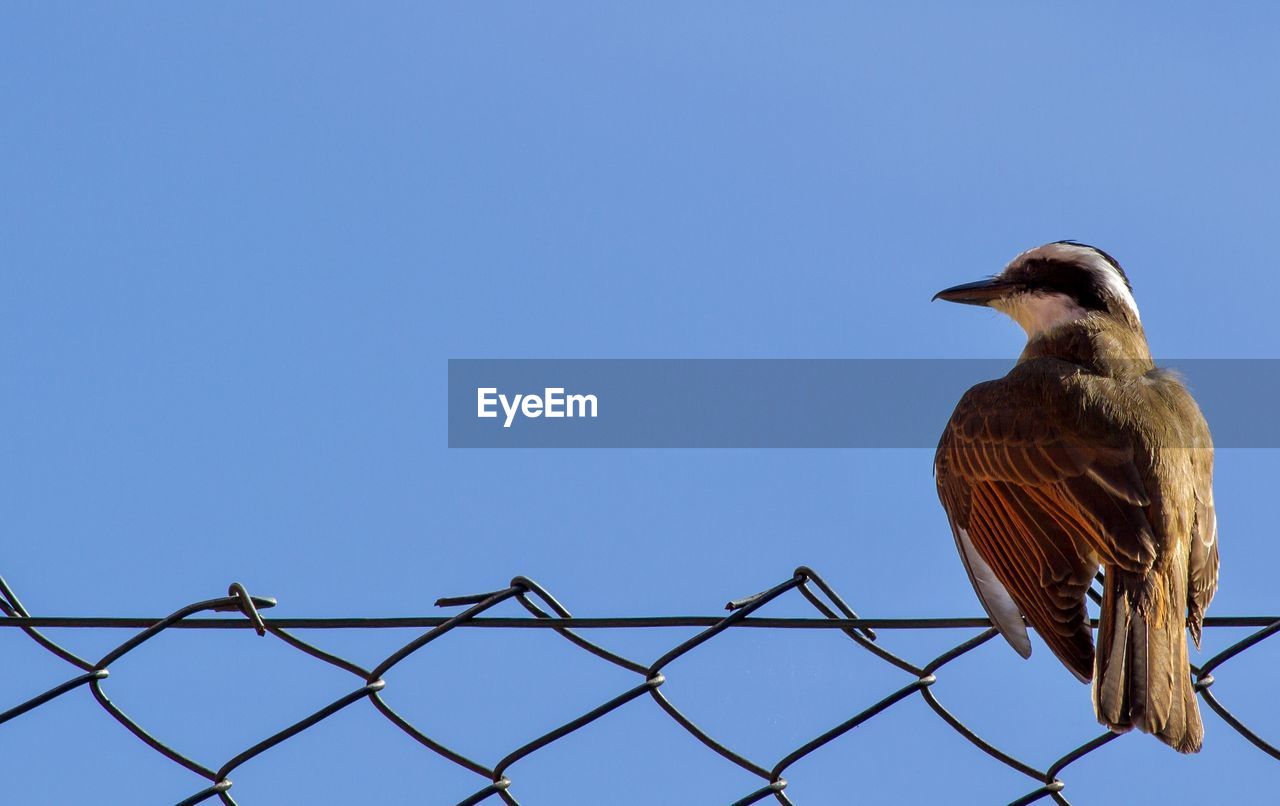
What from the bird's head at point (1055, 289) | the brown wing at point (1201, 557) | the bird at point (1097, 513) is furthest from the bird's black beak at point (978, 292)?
the brown wing at point (1201, 557)

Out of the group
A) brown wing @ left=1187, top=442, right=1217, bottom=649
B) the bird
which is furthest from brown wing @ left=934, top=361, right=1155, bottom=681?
brown wing @ left=1187, top=442, right=1217, bottom=649

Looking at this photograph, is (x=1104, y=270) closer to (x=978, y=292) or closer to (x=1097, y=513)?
(x=978, y=292)

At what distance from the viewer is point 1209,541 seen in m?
4.40

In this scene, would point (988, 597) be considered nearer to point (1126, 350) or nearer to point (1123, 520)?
point (1123, 520)

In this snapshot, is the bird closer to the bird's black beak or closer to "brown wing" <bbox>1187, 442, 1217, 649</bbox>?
"brown wing" <bbox>1187, 442, 1217, 649</bbox>

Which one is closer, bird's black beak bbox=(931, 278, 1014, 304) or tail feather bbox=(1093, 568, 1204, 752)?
tail feather bbox=(1093, 568, 1204, 752)

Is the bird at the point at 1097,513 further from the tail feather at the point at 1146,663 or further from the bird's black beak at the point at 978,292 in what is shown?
the bird's black beak at the point at 978,292

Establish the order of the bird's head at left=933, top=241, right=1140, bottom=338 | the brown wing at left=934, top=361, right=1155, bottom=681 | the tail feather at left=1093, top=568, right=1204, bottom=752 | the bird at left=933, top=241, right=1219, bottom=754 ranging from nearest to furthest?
1. the tail feather at left=1093, top=568, right=1204, bottom=752
2. the bird at left=933, top=241, right=1219, bottom=754
3. the brown wing at left=934, top=361, right=1155, bottom=681
4. the bird's head at left=933, top=241, right=1140, bottom=338

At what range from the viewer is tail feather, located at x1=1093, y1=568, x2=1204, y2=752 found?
3467 mm

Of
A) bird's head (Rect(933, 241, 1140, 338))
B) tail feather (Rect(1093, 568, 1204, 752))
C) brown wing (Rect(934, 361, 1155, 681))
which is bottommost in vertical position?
tail feather (Rect(1093, 568, 1204, 752))

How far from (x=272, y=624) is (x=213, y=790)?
0.30m

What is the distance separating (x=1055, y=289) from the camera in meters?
6.18

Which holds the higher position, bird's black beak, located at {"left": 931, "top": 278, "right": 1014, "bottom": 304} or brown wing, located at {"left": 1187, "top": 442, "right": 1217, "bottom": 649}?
bird's black beak, located at {"left": 931, "top": 278, "right": 1014, "bottom": 304}

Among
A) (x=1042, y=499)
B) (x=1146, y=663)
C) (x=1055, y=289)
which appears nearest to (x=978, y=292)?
(x=1055, y=289)
